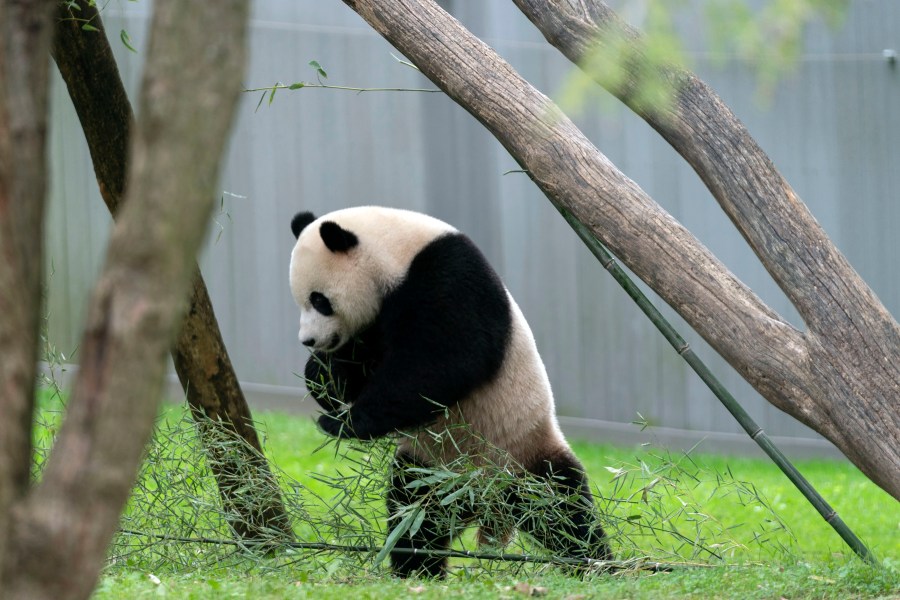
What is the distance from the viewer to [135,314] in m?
1.35

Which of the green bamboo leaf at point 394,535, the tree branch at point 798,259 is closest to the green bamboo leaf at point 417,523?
the green bamboo leaf at point 394,535

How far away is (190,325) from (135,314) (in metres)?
3.11

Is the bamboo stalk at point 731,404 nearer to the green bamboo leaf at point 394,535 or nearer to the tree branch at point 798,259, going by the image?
the tree branch at point 798,259

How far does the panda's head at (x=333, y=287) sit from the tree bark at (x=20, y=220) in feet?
8.31

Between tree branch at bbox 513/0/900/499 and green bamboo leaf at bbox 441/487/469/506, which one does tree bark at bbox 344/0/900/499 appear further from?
green bamboo leaf at bbox 441/487/469/506

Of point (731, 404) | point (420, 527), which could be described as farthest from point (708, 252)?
point (420, 527)

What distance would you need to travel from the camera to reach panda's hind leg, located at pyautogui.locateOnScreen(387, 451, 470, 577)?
3.80m

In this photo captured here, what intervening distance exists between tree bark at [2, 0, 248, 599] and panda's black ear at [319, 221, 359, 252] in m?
2.60

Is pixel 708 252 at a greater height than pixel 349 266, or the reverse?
pixel 708 252

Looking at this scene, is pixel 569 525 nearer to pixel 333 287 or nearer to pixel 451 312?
pixel 451 312

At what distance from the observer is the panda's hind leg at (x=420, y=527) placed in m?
3.80

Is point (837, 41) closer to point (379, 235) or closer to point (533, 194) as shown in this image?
point (533, 194)

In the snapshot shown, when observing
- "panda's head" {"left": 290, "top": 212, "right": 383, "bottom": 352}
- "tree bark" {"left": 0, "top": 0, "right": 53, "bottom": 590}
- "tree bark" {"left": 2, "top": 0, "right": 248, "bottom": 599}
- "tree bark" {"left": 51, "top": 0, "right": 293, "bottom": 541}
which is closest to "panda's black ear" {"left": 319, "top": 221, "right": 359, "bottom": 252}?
"panda's head" {"left": 290, "top": 212, "right": 383, "bottom": 352}

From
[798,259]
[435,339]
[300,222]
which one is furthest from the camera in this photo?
[300,222]
